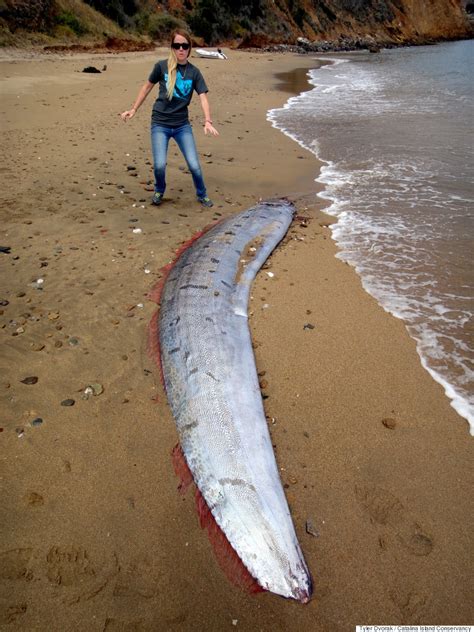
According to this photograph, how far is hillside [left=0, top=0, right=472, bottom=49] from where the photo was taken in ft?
77.7

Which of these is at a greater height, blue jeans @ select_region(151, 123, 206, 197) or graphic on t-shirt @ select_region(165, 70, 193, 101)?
graphic on t-shirt @ select_region(165, 70, 193, 101)

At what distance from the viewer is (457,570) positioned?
7.21ft

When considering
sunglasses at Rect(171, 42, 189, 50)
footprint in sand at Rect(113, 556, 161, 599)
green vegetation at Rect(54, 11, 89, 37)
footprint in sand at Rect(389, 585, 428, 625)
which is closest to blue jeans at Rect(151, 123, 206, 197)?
sunglasses at Rect(171, 42, 189, 50)

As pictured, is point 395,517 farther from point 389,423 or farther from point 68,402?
point 68,402

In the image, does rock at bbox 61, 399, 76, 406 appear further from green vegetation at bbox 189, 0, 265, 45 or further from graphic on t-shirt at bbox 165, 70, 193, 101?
green vegetation at bbox 189, 0, 265, 45

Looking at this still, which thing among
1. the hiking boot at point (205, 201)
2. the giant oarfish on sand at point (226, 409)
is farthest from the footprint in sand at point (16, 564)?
the hiking boot at point (205, 201)

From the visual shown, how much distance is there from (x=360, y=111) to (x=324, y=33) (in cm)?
4346

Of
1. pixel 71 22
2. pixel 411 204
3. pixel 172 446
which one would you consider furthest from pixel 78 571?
pixel 71 22

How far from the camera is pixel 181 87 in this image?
17.8 feet

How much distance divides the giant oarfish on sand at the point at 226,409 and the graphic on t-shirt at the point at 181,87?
208 cm

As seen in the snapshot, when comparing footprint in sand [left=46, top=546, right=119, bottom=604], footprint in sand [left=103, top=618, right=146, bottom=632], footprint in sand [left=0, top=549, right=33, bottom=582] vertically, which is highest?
footprint in sand [left=0, top=549, right=33, bottom=582]

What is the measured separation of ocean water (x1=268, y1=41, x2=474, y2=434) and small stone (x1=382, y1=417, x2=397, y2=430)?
0.49 meters

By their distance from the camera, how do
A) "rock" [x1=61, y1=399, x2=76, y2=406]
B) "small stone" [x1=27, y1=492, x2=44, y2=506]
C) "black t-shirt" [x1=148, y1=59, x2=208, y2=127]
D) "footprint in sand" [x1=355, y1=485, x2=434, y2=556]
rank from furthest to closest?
"black t-shirt" [x1=148, y1=59, x2=208, y2=127], "rock" [x1=61, y1=399, x2=76, y2=406], "small stone" [x1=27, y1=492, x2=44, y2=506], "footprint in sand" [x1=355, y1=485, x2=434, y2=556]

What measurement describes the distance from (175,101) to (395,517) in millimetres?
5080
